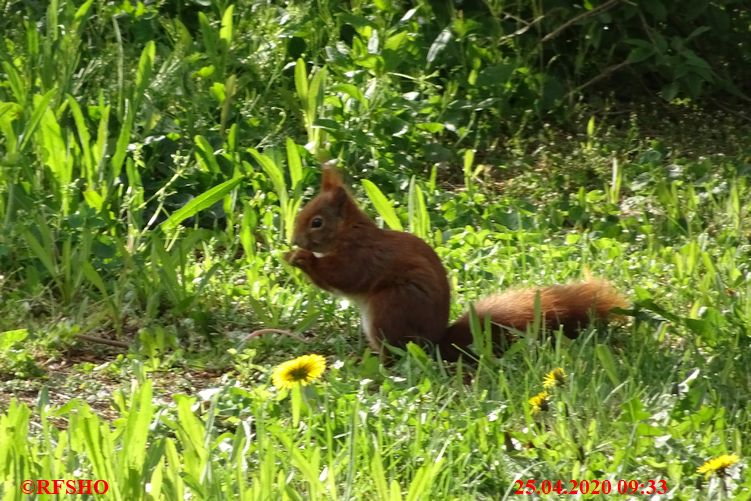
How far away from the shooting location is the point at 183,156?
495 centimetres

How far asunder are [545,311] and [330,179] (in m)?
0.80

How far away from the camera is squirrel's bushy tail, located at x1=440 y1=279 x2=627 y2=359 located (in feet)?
12.6

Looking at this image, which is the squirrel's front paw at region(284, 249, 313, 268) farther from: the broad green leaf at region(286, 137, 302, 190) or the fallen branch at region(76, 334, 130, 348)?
the broad green leaf at region(286, 137, 302, 190)

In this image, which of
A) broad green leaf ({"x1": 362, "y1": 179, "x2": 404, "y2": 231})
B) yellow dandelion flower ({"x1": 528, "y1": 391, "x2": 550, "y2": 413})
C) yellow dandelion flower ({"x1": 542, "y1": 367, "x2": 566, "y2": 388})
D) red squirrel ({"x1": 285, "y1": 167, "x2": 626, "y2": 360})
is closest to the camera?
yellow dandelion flower ({"x1": 528, "y1": 391, "x2": 550, "y2": 413})

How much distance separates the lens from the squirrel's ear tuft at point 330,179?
13.3ft

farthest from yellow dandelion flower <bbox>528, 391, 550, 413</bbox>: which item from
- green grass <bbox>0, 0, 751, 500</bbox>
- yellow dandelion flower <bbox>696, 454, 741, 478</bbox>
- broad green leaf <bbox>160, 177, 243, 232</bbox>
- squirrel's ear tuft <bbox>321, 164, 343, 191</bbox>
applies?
broad green leaf <bbox>160, 177, 243, 232</bbox>

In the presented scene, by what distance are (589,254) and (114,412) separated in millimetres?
1864

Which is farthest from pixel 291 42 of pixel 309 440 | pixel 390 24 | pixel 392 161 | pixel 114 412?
pixel 309 440

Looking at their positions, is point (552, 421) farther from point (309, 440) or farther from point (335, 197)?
point (335, 197)

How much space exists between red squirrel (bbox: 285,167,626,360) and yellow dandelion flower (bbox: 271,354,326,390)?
575 millimetres

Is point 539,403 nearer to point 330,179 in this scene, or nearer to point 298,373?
point 298,373

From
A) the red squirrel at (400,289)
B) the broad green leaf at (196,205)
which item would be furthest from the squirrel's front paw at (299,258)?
the broad green leaf at (196,205)

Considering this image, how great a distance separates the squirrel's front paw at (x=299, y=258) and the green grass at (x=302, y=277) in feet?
0.59

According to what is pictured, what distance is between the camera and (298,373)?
3254 millimetres
